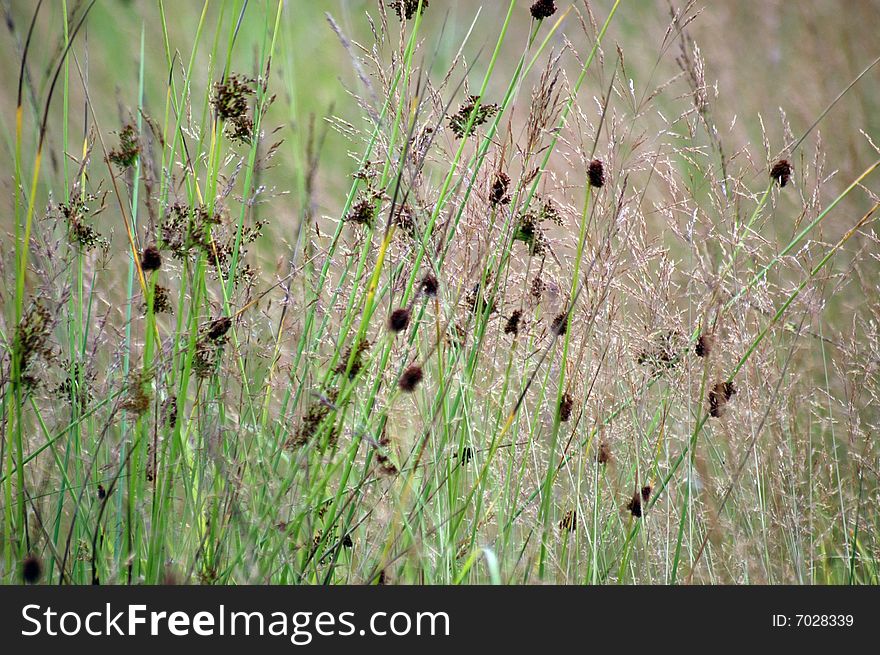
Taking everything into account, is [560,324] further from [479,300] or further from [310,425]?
[310,425]

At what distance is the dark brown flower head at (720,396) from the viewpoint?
1497mm

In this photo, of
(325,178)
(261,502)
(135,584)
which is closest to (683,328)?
(261,502)

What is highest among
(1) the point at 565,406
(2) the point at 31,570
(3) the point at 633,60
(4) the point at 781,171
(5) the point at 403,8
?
(3) the point at 633,60

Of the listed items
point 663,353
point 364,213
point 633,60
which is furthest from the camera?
point 633,60

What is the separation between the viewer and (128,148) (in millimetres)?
1384

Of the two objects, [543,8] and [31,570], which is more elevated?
[543,8]

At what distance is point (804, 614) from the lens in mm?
1379

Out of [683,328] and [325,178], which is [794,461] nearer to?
[683,328]

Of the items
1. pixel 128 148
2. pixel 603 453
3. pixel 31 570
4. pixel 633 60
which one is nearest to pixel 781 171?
pixel 603 453

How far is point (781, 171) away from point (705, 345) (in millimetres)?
340

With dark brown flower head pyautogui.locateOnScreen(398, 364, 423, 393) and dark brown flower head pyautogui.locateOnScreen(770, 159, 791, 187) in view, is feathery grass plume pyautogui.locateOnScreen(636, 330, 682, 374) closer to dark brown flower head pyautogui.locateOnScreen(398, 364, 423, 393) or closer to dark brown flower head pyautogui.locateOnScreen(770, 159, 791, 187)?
dark brown flower head pyautogui.locateOnScreen(770, 159, 791, 187)

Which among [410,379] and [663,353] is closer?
[410,379]

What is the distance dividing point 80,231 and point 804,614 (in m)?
1.28

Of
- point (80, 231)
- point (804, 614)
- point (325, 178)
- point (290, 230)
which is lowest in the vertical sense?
point (804, 614)
